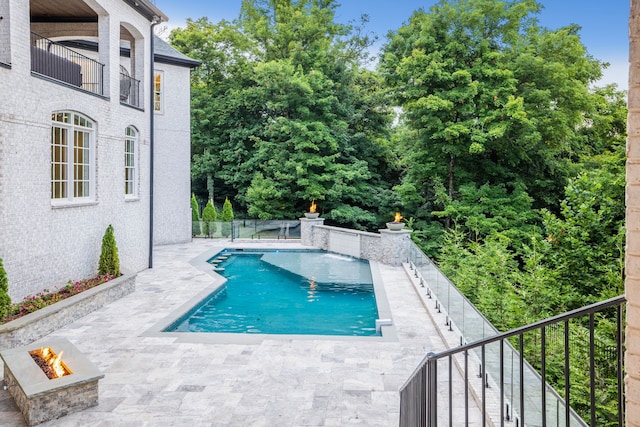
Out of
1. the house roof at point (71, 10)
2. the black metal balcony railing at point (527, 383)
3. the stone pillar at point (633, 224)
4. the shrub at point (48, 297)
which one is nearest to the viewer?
the stone pillar at point (633, 224)

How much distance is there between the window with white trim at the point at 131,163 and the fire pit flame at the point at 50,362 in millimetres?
7973

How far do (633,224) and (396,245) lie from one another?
44.7ft

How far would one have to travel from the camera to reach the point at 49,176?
31.0ft

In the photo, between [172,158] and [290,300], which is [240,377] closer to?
[290,300]

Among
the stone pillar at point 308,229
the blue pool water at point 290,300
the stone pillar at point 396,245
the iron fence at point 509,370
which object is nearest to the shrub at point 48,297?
the blue pool water at point 290,300

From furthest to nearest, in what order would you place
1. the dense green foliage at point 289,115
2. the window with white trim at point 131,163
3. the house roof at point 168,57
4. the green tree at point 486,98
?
1. the dense green foliage at point 289,115
2. the green tree at point 486,98
3. the house roof at point 168,57
4. the window with white trim at point 131,163

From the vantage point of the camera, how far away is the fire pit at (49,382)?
496cm

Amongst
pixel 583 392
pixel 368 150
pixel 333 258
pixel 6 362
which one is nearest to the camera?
pixel 6 362

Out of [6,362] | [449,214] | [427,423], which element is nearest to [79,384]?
[6,362]

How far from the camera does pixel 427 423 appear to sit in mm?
3312

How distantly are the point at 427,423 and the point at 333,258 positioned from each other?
1411cm

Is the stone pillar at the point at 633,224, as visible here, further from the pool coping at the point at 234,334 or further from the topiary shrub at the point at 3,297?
the topiary shrub at the point at 3,297

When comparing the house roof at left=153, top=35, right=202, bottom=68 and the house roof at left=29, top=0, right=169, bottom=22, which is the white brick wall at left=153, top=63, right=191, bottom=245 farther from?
the house roof at left=29, top=0, right=169, bottom=22

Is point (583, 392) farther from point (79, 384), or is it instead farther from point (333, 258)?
point (333, 258)
